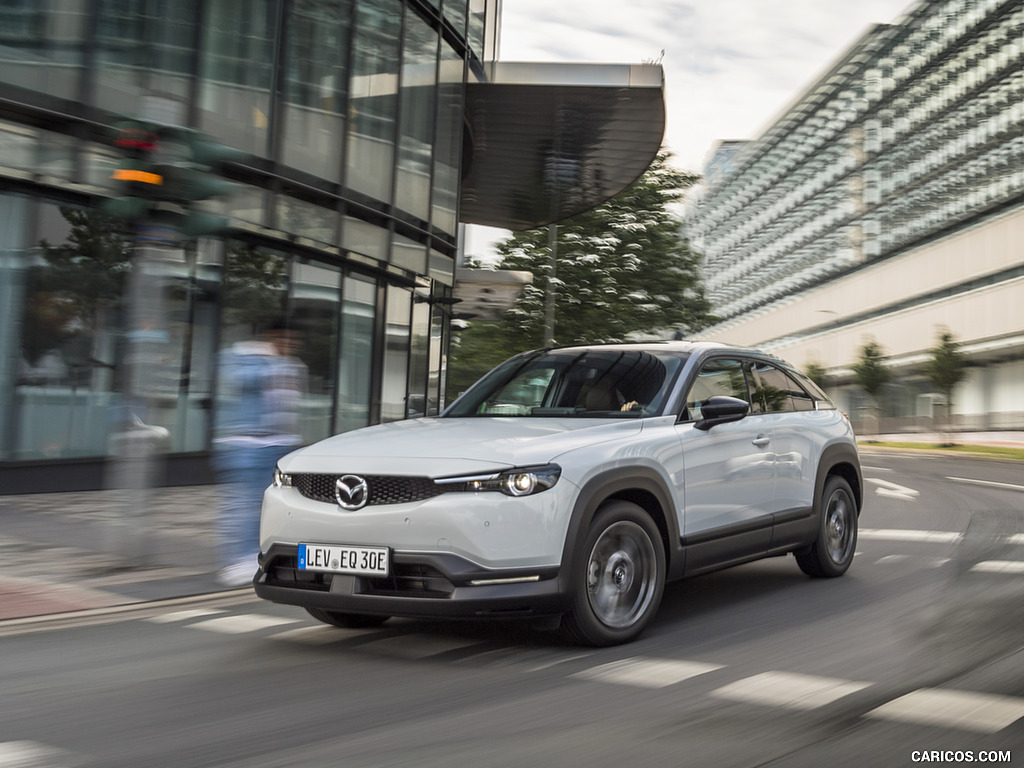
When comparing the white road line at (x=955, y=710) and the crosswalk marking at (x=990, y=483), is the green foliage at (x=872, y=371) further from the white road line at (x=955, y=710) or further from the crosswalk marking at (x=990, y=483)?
the white road line at (x=955, y=710)

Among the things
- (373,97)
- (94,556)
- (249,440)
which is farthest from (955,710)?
(373,97)

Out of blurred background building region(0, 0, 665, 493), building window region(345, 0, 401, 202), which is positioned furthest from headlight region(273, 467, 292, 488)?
building window region(345, 0, 401, 202)

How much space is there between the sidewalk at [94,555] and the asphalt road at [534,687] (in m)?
0.47

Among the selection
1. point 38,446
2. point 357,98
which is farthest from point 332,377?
point 38,446

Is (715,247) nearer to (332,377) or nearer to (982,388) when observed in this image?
(982,388)

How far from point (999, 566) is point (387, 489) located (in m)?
5.37

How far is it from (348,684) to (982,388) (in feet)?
193

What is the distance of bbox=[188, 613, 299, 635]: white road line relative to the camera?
19.3ft

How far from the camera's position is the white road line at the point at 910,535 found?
978 centimetres

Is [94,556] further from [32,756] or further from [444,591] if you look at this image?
[32,756]

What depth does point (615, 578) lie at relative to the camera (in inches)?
207

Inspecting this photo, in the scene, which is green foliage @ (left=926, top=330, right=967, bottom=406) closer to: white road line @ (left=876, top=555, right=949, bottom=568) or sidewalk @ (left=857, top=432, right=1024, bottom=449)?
sidewalk @ (left=857, top=432, right=1024, bottom=449)

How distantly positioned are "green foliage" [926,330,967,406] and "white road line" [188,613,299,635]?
44.1 metres

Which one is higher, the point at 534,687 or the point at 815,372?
the point at 815,372
